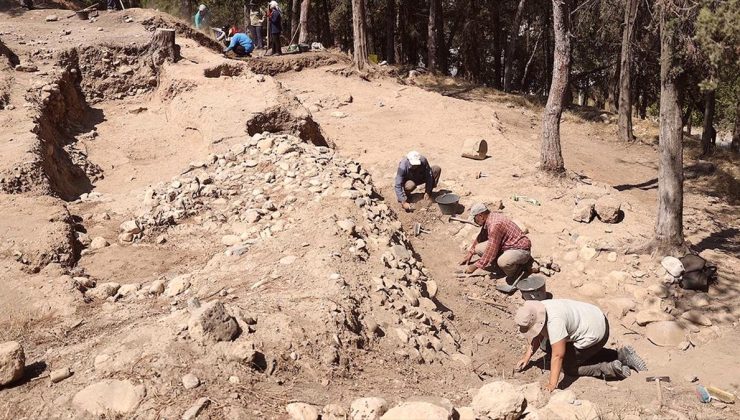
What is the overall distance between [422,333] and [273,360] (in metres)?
1.49

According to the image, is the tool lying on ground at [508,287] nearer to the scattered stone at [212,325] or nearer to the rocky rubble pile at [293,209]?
the rocky rubble pile at [293,209]

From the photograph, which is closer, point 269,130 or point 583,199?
point 583,199

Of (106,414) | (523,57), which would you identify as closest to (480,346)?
(106,414)

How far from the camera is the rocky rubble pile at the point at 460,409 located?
3.14 metres

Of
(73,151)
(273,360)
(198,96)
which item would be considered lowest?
(273,360)

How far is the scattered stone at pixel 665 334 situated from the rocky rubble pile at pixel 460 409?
260cm

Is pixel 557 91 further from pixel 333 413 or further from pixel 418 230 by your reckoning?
pixel 333 413

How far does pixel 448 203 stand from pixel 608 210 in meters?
2.09

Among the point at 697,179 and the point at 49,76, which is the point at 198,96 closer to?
the point at 49,76

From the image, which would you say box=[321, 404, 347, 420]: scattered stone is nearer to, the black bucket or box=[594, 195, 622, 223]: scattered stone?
the black bucket

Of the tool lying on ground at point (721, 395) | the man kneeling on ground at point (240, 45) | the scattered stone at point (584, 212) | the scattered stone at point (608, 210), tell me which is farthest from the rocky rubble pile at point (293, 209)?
the man kneeling on ground at point (240, 45)

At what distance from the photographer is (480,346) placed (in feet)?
17.7

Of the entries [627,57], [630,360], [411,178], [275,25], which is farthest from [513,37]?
[630,360]

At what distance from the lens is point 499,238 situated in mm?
6453
